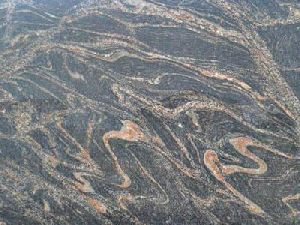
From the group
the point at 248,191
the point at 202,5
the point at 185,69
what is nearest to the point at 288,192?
the point at 248,191

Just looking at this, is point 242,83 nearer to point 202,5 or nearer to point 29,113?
point 202,5

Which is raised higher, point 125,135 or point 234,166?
point 125,135

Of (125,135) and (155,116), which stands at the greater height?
(155,116)

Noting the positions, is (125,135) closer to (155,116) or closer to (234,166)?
(155,116)

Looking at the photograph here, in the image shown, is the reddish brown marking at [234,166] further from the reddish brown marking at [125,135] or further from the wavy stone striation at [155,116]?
the reddish brown marking at [125,135]

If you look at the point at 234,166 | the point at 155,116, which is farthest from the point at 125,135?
the point at 234,166

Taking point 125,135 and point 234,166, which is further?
point 125,135

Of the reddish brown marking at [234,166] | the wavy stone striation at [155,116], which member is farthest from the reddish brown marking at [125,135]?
the reddish brown marking at [234,166]

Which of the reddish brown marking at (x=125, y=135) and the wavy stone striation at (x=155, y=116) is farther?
the reddish brown marking at (x=125, y=135)

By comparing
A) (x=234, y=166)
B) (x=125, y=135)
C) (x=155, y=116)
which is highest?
(x=155, y=116)
